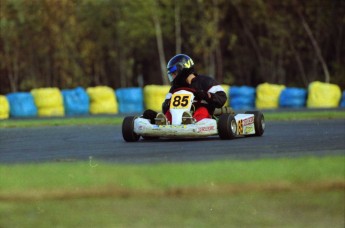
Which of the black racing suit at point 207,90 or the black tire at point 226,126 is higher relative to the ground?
the black racing suit at point 207,90

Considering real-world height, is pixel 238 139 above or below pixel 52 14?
below

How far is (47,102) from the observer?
2677 cm

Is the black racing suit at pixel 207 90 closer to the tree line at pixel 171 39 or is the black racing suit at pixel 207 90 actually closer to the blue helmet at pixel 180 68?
the blue helmet at pixel 180 68

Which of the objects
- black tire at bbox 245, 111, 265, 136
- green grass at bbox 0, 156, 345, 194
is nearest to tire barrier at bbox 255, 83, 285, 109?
black tire at bbox 245, 111, 265, 136

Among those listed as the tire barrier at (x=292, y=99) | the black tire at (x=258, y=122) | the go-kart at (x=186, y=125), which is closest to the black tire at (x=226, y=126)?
the go-kart at (x=186, y=125)

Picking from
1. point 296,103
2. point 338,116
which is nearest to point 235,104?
point 296,103

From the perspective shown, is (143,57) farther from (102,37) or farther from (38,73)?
(38,73)

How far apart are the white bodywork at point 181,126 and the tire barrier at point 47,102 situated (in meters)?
14.0

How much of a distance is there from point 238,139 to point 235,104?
1482 cm

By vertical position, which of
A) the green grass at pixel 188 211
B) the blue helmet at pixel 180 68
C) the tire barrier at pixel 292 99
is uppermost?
the blue helmet at pixel 180 68

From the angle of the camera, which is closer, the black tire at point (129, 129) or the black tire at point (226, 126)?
the black tire at point (226, 126)

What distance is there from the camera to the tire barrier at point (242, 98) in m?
27.6

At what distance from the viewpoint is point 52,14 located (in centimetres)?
4959

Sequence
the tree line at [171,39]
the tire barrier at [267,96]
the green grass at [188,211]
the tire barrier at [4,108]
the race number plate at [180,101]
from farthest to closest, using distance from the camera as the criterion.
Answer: the tree line at [171,39] < the tire barrier at [267,96] < the tire barrier at [4,108] < the race number plate at [180,101] < the green grass at [188,211]
